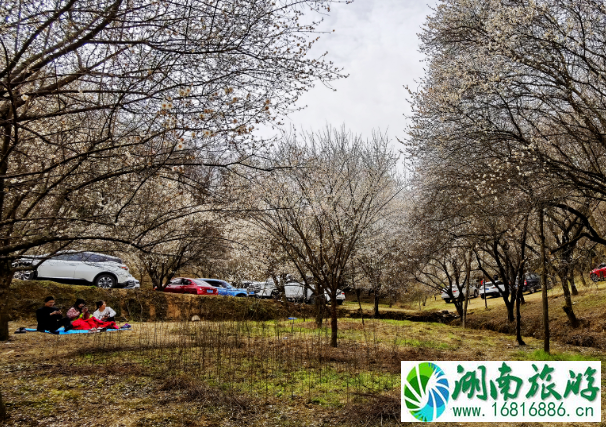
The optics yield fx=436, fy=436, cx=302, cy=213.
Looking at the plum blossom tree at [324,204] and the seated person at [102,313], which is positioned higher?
the plum blossom tree at [324,204]

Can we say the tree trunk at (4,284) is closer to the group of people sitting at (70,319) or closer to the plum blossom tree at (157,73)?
the group of people sitting at (70,319)

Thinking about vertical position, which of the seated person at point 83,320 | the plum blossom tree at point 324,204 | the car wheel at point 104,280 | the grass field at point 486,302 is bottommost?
the grass field at point 486,302

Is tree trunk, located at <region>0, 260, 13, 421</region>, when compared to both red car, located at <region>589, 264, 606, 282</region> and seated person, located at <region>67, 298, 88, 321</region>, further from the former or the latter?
red car, located at <region>589, 264, 606, 282</region>

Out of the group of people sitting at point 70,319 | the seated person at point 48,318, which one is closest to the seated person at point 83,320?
the group of people sitting at point 70,319

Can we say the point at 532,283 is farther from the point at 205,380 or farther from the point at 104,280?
the point at 205,380

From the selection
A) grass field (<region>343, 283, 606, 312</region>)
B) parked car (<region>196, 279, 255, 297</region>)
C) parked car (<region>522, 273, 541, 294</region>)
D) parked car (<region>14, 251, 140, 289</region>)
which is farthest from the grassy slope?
parked car (<region>14, 251, 140, 289</region>)

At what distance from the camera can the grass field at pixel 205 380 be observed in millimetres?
5250

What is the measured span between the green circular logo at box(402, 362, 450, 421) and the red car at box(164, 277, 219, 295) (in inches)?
717

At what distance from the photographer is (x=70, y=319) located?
11133 millimetres

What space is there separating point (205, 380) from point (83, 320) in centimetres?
571

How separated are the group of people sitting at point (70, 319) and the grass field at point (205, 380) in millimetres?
283

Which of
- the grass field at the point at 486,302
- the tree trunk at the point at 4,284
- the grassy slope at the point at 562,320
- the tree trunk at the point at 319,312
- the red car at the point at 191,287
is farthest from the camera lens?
the red car at the point at 191,287

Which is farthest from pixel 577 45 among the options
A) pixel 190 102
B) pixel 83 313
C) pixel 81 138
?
pixel 83 313

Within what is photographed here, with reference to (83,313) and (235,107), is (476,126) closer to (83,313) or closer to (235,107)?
(235,107)
